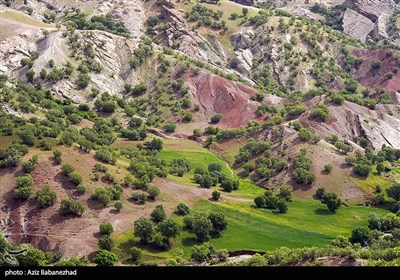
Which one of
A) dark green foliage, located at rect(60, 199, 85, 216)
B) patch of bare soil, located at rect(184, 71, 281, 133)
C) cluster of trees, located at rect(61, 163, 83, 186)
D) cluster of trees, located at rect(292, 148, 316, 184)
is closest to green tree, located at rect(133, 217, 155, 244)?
dark green foliage, located at rect(60, 199, 85, 216)

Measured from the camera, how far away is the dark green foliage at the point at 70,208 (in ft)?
248

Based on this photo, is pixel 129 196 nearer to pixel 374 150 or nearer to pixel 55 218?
pixel 55 218

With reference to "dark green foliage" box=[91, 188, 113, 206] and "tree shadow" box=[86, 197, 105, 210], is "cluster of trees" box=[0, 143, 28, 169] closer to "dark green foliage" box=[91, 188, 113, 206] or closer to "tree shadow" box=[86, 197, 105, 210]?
"tree shadow" box=[86, 197, 105, 210]

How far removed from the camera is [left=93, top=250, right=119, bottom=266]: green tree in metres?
61.3

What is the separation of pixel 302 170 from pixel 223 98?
202 feet

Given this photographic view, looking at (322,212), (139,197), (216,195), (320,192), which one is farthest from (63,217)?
(320,192)

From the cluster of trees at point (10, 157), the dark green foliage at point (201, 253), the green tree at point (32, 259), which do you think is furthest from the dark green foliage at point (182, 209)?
the cluster of trees at point (10, 157)

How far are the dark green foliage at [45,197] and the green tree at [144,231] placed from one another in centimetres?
1695

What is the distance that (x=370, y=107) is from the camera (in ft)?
467

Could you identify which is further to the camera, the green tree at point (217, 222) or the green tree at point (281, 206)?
the green tree at point (281, 206)

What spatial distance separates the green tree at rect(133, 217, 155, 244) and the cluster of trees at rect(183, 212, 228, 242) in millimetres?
7845

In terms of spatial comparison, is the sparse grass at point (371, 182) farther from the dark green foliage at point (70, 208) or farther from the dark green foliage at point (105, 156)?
the dark green foliage at point (70, 208)

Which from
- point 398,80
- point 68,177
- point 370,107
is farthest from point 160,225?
point 398,80
